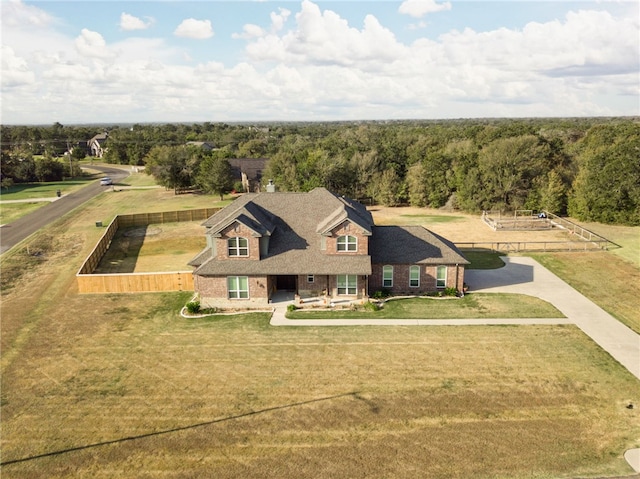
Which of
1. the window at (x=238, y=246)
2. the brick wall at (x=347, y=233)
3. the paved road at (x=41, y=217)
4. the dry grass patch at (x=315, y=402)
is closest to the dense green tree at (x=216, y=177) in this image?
the paved road at (x=41, y=217)

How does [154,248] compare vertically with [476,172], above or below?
below

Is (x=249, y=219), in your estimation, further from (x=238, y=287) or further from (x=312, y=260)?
(x=312, y=260)

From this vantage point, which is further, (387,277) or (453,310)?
(387,277)

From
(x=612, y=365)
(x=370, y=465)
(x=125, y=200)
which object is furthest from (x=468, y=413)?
(x=125, y=200)

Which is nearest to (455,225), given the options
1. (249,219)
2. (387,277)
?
(387,277)

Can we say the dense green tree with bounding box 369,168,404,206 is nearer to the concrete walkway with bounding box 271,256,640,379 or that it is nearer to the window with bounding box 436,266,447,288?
the concrete walkway with bounding box 271,256,640,379

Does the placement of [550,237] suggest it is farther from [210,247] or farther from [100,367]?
[100,367]
